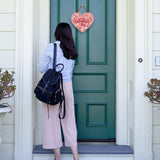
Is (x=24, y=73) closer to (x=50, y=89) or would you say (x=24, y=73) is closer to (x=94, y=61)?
(x=50, y=89)

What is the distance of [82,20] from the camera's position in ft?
11.7

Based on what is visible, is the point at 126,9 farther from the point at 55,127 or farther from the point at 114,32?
the point at 55,127

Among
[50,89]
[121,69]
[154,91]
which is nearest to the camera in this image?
[50,89]

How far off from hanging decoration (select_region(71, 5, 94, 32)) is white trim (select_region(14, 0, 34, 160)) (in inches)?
24.5

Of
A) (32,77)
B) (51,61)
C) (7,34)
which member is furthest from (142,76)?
(7,34)

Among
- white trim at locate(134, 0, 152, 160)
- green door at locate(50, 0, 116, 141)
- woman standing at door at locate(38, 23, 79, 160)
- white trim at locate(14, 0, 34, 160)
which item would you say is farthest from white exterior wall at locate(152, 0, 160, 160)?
white trim at locate(14, 0, 34, 160)

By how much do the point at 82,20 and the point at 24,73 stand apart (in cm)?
104

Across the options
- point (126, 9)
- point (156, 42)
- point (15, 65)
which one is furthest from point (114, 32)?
point (15, 65)

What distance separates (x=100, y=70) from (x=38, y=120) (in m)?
1.02

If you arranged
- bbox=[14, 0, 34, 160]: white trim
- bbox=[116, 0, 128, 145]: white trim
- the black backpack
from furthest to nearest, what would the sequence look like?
1. bbox=[116, 0, 128, 145]: white trim
2. bbox=[14, 0, 34, 160]: white trim
3. the black backpack

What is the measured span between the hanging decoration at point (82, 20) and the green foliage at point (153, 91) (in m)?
1.15

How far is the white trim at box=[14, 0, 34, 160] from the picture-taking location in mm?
3146

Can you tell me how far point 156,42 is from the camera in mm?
3168

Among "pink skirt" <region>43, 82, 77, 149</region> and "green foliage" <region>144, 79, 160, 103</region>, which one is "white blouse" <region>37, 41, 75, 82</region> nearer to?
"pink skirt" <region>43, 82, 77, 149</region>
